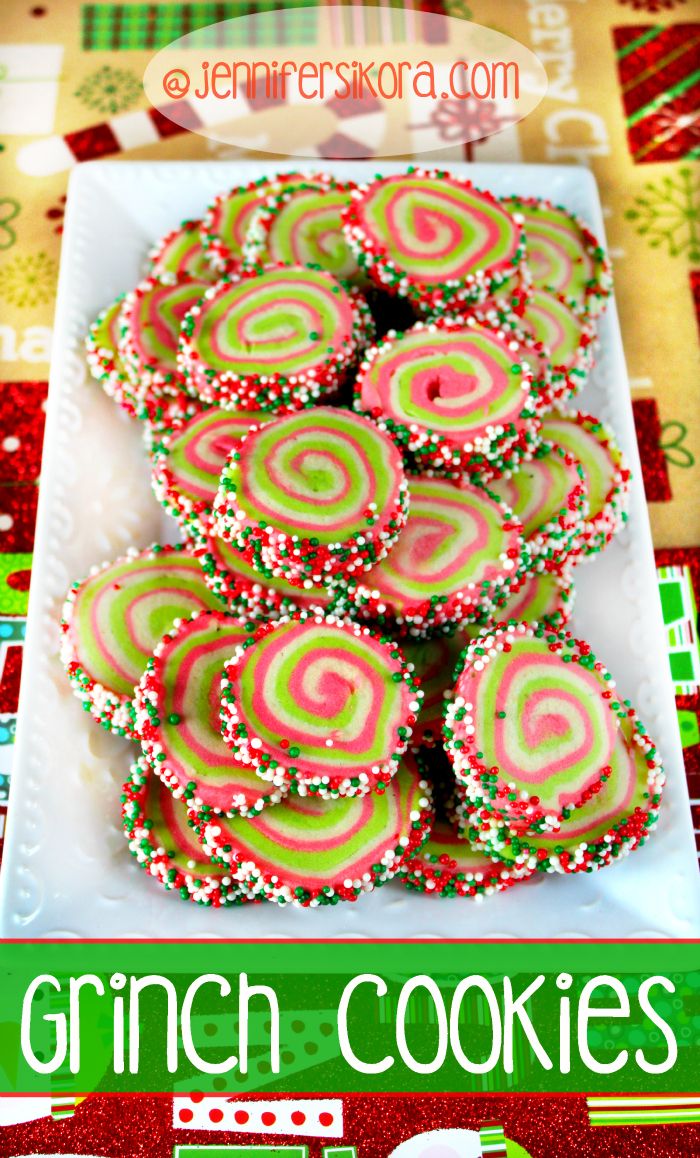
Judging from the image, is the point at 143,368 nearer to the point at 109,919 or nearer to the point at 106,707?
the point at 106,707

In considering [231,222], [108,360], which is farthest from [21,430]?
[231,222]

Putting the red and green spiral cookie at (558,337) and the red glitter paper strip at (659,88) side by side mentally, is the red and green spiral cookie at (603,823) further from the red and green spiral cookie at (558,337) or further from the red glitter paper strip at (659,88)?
the red glitter paper strip at (659,88)

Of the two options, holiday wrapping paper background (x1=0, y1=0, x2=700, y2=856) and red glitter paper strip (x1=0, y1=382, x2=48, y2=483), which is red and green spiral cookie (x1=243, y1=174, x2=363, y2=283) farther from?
red glitter paper strip (x1=0, y1=382, x2=48, y2=483)

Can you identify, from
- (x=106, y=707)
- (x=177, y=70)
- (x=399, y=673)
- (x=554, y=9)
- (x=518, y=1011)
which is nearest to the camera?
(x=518, y=1011)

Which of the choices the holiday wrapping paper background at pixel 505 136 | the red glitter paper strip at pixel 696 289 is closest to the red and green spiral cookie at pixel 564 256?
the holiday wrapping paper background at pixel 505 136

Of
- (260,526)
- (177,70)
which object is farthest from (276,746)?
(177,70)

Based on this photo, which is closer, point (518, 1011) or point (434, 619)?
point (518, 1011)

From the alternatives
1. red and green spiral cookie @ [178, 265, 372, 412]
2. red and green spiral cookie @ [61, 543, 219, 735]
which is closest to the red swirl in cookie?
red and green spiral cookie @ [178, 265, 372, 412]

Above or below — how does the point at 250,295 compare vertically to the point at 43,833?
above

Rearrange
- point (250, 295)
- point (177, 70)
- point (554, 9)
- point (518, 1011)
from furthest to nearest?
1. point (554, 9)
2. point (177, 70)
3. point (250, 295)
4. point (518, 1011)

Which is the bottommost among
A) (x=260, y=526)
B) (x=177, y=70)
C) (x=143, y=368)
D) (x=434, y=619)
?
(x=434, y=619)
